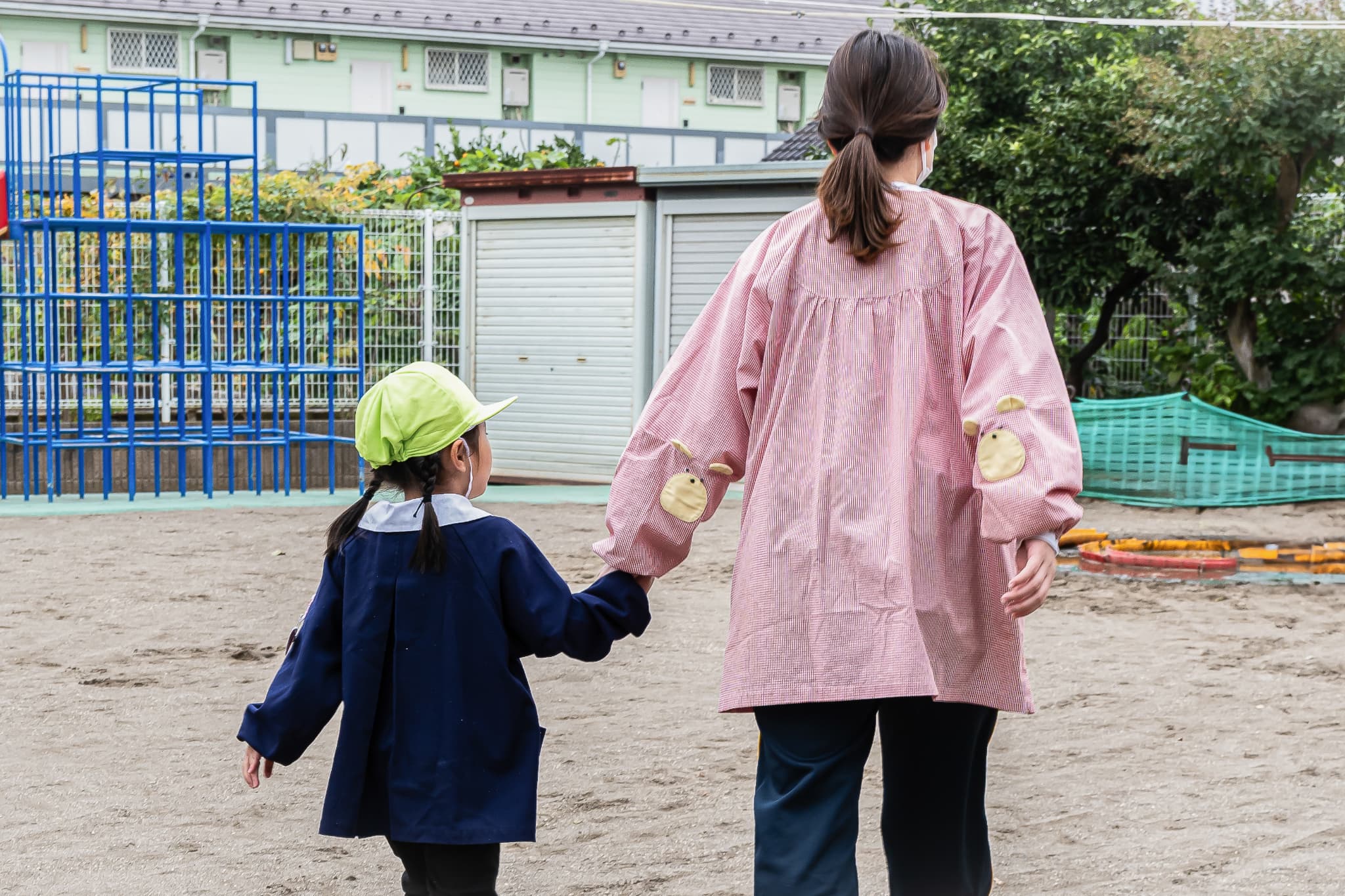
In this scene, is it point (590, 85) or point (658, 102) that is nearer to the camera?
point (590, 85)

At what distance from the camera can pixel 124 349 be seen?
14.2 meters

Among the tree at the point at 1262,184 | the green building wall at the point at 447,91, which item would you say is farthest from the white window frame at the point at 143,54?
the tree at the point at 1262,184

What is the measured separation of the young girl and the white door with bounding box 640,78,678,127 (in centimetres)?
3173

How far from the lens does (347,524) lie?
2.74 meters

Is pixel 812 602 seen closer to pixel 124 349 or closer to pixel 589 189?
pixel 589 189

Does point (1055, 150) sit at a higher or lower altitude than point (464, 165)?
lower

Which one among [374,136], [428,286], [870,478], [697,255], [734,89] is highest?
[734,89]

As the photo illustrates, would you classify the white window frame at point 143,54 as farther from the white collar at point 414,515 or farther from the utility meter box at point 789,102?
the white collar at point 414,515

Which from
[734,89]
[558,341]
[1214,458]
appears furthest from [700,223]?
[734,89]

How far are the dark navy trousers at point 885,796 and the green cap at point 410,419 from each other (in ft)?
2.38

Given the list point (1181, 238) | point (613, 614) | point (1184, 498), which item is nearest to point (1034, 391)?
point (613, 614)

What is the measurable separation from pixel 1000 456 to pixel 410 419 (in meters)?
0.99

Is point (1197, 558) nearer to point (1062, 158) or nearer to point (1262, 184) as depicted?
point (1262, 184)

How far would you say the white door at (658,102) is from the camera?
3381 centimetres
